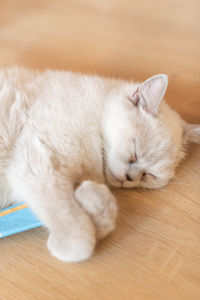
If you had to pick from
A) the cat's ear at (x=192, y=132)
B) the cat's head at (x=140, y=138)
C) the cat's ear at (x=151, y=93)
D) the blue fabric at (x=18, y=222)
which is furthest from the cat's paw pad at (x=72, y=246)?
the cat's ear at (x=192, y=132)

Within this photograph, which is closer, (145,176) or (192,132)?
(145,176)

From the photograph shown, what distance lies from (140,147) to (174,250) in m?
0.40

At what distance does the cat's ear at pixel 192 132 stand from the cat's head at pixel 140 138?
0.43 feet

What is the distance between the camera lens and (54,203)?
1.01m

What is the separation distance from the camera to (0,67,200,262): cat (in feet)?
3.30

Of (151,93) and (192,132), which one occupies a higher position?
(151,93)

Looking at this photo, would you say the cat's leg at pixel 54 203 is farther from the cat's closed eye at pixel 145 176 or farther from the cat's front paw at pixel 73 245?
the cat's closed eye at pixel 145 176

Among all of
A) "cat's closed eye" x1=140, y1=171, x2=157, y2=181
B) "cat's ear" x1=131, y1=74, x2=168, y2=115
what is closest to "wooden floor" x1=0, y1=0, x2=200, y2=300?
"cat's closed eye" x1=140, y1=171, x2=157, y2=181

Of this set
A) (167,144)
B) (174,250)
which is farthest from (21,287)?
(167,144)

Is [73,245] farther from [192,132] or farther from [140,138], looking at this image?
[192,132]

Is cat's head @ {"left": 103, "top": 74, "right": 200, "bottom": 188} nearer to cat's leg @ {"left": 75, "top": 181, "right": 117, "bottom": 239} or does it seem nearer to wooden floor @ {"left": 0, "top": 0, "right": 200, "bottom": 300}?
wooden floor @ {"left": 0, "top": 0, "right": 200, "bottom": 300}

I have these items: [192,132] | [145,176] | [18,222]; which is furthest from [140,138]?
[18,222]

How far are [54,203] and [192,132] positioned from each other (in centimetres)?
74

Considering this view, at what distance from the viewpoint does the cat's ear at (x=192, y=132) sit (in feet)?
4.58
